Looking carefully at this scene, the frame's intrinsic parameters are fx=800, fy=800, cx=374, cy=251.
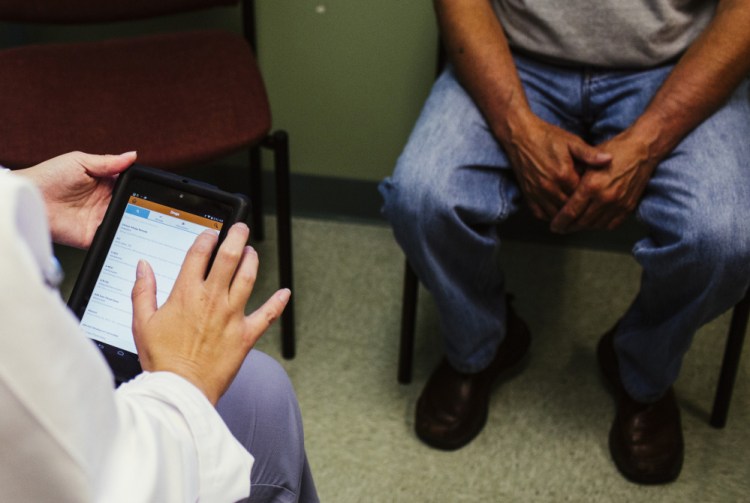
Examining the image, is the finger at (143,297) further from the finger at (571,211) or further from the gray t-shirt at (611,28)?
the gray t-shirt at (611,28)

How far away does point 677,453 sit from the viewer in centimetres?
130

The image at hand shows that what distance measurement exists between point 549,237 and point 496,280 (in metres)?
0.51

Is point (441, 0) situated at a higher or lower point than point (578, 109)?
higher

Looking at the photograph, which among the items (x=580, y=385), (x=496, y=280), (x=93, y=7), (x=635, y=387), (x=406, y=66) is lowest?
(x=580, y=385)

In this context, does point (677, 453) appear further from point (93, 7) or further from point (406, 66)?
point (93, 7)

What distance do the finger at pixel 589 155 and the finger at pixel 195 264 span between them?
624 mm

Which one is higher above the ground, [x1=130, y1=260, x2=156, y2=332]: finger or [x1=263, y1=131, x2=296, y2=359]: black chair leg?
[x1=130, y1=260, x2=156, y2=332]: finger

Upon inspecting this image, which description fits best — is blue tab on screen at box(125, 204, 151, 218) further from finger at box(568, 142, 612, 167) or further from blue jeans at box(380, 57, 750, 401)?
finger at box(568, 142, 612, 167)

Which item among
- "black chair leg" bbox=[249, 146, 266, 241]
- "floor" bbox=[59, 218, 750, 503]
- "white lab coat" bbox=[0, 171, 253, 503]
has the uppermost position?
"white lab coat" bbox=[0, 171, 253, 503]

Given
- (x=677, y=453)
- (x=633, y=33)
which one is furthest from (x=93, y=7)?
(x=677, y=453)

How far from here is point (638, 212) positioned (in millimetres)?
1151

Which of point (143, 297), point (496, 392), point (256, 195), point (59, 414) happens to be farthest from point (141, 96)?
point (59, 414)

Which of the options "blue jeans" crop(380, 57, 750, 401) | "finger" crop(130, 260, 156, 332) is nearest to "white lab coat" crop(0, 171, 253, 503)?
"finger" crop(130, 260, 156, 332)

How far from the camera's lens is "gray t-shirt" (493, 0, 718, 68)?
1.17 meters
